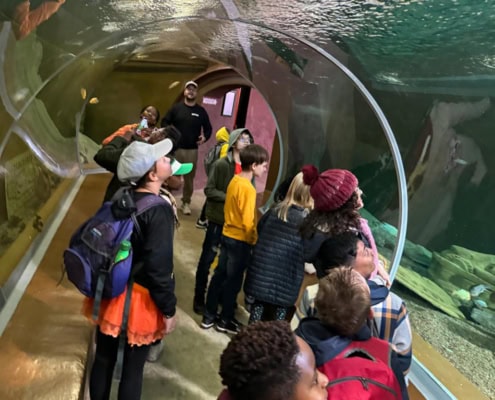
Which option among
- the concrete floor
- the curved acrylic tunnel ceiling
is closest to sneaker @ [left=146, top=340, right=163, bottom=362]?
the concrete floor

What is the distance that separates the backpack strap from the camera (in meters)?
2.06

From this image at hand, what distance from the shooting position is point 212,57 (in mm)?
7562

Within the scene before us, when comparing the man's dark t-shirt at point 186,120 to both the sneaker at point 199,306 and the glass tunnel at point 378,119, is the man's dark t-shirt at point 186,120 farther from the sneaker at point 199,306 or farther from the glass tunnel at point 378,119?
the sneaker at point 199,306

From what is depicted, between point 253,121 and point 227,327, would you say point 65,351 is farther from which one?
point 253,121

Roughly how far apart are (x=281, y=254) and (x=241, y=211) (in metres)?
0.52

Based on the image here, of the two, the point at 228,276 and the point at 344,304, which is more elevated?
the point at 344,304

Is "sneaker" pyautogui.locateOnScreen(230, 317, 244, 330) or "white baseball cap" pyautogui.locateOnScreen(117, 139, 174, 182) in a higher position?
"white baseball cap" pyautogui.locateOnScreen(117, 139, 174, 182)

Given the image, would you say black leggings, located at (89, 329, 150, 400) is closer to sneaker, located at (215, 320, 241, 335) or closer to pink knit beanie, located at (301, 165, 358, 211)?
pink knit beanie, located at (301, 165, 358, 211)

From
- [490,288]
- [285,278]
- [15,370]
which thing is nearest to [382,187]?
[490,288]

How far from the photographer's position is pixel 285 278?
300 cm

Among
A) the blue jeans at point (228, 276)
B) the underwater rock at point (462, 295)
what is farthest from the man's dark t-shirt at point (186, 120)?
the underwater rock at point (462, 295)

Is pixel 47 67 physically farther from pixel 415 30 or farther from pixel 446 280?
pixel 446 280

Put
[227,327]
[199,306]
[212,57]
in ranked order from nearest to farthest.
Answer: [227,327] → [199,306] → [212,57]

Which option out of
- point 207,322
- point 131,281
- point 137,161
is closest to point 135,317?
point 131,281
